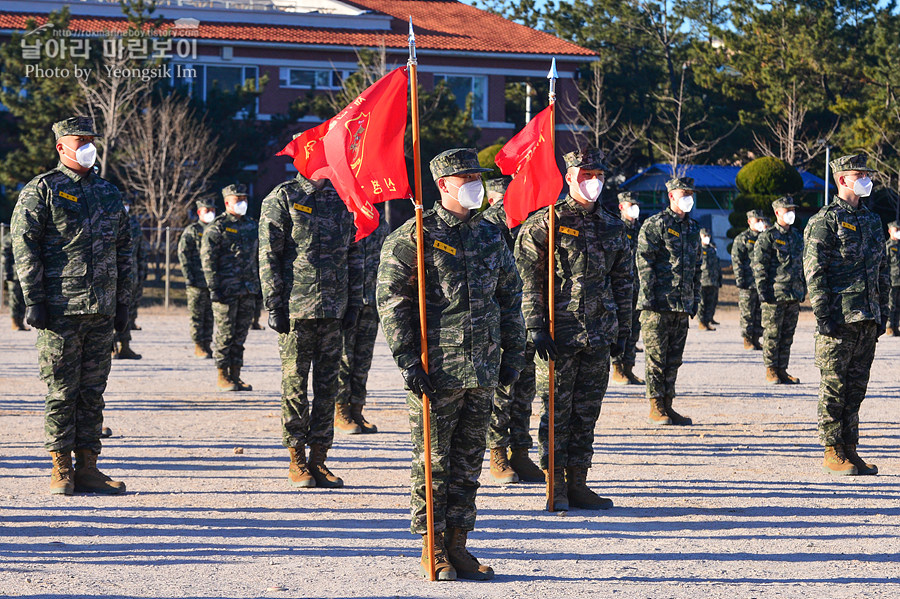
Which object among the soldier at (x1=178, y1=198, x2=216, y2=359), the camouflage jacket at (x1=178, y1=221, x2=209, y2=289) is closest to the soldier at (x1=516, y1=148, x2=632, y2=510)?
the soldier at (x1=178, y1=198, x2=216, y2=359)

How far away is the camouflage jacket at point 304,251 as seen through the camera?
8562 millimetres

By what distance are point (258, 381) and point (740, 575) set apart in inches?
373

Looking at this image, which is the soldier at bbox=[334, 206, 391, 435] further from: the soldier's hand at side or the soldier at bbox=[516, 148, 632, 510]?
the soldier's hand at side

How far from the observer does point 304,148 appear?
27.5 ft

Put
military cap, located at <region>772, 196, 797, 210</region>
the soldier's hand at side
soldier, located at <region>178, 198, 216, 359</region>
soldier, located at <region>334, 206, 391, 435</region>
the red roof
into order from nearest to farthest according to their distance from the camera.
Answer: the soldier's hand at side → soldier, located at <region>334, 206, 391, 435</region> → military cap, located at <region>772, 196, 797, 210</region> → soldier, located at <region>178, 198, 216, 359</region> → the red roof

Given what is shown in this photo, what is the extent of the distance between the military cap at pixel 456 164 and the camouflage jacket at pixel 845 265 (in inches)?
151

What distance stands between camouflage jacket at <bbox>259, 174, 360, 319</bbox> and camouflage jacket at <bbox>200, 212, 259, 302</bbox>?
5835mm

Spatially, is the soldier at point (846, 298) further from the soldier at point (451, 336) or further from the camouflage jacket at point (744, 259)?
the camouflage jacket at point (744, 259)

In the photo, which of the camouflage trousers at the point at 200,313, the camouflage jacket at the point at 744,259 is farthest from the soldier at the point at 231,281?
the camouflage jacket at the point at 744,259

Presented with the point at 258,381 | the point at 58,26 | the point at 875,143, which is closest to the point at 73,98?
the point at 58,26

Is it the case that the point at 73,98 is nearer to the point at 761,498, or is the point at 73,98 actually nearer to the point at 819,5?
the point at 761,498

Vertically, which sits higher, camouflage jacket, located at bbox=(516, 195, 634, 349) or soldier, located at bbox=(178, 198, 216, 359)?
camouflage jacket, located at bbox=(516, 195, 634, 349)

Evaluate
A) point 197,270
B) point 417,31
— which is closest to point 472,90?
point 417,31

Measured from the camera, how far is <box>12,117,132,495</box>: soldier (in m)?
8.09
